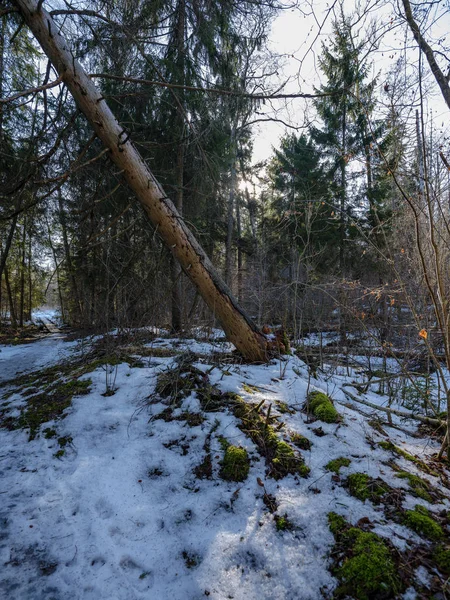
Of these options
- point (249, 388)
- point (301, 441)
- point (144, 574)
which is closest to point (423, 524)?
point (301, 441)

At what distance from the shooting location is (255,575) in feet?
4.87

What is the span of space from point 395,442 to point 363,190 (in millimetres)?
10448

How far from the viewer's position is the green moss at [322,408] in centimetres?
276

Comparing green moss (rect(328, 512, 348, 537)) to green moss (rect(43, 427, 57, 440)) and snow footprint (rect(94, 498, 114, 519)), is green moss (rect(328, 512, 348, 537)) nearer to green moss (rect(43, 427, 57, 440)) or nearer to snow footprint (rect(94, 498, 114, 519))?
snow footprint (rect(94, 498, 114, 519))

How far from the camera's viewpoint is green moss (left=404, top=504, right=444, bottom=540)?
1596 millimetres

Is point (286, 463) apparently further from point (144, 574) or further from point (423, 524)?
point (144, 574)

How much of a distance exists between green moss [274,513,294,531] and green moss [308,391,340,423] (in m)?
1.18

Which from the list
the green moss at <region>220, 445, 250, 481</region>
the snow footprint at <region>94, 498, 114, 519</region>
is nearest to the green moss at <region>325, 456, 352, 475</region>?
the green moss at <region>220, 445, 250, 481</region>

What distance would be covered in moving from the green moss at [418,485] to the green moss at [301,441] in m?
0.66

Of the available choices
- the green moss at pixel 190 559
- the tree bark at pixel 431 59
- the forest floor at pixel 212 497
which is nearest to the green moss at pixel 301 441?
the forest floor at pixel 212 497

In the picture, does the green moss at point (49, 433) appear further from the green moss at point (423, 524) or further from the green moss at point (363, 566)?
the green moss at point (423, 524)

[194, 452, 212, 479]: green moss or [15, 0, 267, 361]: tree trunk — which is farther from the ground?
[15, 0, 267, 361]: tree trunk

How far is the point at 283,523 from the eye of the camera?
5.67 ft

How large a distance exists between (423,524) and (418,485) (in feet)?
1.32
